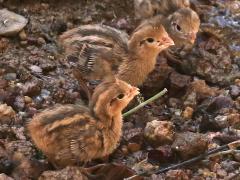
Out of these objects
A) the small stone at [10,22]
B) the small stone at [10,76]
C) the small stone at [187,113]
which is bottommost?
the small stone at [187,113]

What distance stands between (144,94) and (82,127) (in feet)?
2.97

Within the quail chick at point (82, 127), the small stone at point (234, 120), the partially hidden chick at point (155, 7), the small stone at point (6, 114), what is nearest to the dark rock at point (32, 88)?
the small stone at point (6, 114)

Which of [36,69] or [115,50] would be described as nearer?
[115,50]

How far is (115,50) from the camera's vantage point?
414 cm

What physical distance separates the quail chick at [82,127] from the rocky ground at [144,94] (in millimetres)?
93

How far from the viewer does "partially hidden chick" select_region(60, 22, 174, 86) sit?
13.4 ft

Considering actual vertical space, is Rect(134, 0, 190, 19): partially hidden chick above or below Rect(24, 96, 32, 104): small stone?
above

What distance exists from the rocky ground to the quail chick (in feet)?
0.31

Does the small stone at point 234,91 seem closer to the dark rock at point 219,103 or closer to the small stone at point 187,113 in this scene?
the dark rock at point 219,103

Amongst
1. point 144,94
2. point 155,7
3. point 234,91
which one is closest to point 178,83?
point 144,94

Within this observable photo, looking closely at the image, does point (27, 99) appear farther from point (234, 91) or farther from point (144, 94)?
point (234, 91)

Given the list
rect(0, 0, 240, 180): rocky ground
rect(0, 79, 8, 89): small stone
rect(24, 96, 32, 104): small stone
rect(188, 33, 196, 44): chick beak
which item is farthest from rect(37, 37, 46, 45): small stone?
rect(188, 33, 196, 44): chick beak

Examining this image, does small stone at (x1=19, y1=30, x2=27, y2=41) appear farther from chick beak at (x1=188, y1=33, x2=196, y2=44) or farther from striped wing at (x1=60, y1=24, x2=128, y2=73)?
chick beak at (x1=188, y1=33, x2=196, y2=44)

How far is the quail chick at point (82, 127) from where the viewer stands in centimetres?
340
